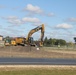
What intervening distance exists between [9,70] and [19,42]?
55019 millimetres

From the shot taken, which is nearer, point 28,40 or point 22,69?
point 22,69

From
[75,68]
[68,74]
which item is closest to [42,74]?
[68,74]

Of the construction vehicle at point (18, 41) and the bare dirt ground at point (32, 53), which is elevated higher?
the construction vehicle at point (18, 41)

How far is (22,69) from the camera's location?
20891 millimetres

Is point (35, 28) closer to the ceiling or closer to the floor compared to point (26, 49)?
closer to the ceiling

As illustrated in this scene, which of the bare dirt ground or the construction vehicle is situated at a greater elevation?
the construction vehicle

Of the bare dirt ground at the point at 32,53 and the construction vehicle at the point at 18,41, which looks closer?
the bare dirt ground at the point at 32,53

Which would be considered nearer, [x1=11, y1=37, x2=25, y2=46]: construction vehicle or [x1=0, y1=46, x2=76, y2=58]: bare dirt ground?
[x1=0, y1=46, x2=76, y2=58]: bare dirt ground

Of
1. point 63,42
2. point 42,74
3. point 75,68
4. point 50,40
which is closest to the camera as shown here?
point 42,74

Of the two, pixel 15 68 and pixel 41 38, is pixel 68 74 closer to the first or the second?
pixel 15 68

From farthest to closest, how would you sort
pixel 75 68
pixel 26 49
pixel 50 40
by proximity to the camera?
pixel 50 40
pixel 26 49
pixel 75 68

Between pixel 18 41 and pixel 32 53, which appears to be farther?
pixel 18 41

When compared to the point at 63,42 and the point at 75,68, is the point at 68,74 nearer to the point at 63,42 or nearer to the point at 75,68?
the point at 75,68

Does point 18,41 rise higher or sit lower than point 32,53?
higher
